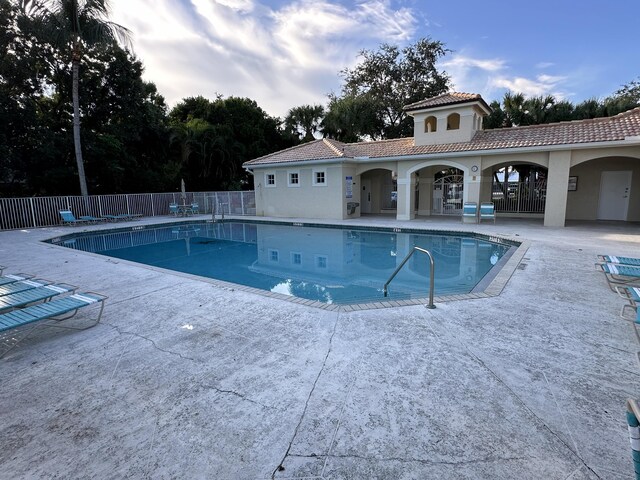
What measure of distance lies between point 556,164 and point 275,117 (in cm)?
2579

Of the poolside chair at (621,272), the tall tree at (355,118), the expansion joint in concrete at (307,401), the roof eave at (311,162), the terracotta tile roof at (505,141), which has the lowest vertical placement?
the expansion joint in concrete at (307,401)

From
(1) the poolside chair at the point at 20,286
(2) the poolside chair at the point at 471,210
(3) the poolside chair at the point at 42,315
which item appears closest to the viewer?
(3) the poolside chair at the point at 42,315

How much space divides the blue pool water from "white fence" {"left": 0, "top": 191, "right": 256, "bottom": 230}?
12.1 ft

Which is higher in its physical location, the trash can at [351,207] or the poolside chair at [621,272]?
the trash can at [351,207]

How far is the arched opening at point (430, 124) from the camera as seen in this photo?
55.9ft

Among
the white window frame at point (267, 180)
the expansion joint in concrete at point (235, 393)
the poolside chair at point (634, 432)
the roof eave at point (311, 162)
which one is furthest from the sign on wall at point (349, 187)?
the poolside chair at point (634, 432)

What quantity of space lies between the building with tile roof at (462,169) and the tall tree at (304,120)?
41.6ft

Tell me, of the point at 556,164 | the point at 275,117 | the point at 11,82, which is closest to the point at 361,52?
the point at 275,117

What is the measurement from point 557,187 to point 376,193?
31.8 ft

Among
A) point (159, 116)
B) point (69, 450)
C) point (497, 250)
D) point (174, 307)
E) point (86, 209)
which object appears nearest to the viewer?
point (69, 450)

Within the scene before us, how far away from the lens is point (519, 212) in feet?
59.7

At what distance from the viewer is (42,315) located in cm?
386

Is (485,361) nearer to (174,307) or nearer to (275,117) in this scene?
(174,307)

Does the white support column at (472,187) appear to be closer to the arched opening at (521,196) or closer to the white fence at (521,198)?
the arched opening at (521,196)
